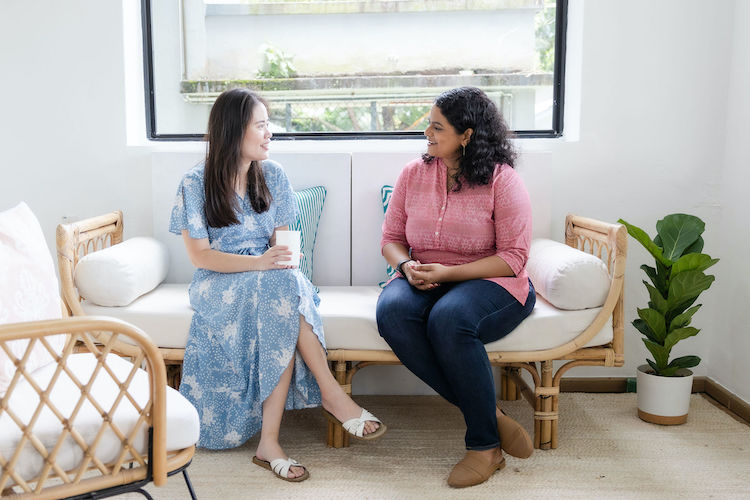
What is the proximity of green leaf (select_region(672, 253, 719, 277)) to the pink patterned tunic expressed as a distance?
0.57m

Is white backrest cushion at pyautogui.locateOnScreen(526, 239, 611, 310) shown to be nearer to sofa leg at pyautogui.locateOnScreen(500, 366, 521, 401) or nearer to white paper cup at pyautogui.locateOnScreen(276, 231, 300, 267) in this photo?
sofa leg at pyautogui.locateOnScreen(500, 366, 521, 401)

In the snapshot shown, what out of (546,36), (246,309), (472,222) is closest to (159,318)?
(246,309)

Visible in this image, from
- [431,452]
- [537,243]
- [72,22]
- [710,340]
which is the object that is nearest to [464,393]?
[431,452]

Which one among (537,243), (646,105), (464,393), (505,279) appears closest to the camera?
(464,393)

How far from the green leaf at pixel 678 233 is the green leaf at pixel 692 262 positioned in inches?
4.3

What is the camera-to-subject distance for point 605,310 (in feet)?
7.36

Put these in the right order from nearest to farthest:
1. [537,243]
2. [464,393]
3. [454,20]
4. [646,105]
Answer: [464,393], [537,243], [646,105], [454,20]

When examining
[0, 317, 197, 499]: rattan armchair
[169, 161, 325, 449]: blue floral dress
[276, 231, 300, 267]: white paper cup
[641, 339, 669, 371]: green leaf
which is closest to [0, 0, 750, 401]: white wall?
[641, 339, 669, 371]: green leaf

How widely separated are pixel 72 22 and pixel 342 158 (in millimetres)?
1219

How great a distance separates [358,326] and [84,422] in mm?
1029

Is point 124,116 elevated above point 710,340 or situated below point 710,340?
above

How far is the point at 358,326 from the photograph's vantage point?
7.38 ft

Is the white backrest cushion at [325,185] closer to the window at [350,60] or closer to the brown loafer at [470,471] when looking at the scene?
the window at [350,60]

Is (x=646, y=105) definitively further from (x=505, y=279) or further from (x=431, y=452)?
(x=431, y=452)
